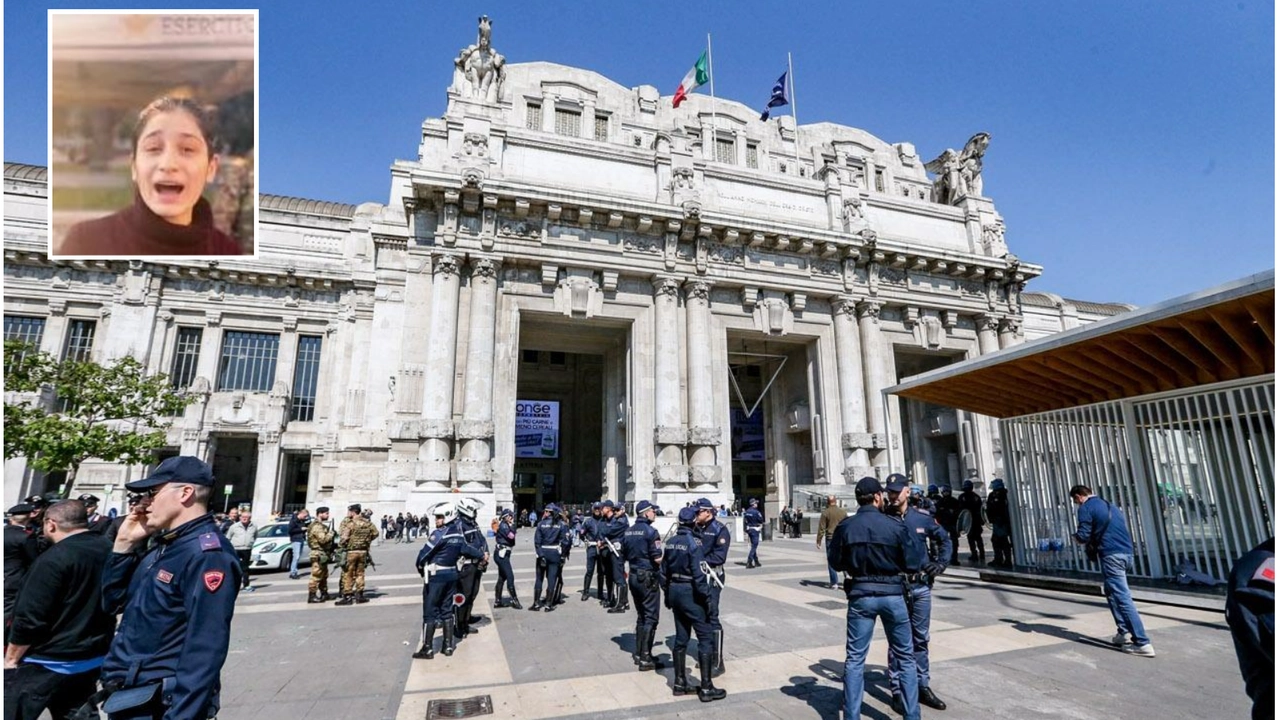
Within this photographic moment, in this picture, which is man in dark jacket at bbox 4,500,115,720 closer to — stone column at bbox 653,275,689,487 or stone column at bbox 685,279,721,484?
stone column at bbox 653,275,689,487

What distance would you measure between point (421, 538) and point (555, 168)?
1698 cm

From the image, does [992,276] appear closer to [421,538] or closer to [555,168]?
[555,168]

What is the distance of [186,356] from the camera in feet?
108

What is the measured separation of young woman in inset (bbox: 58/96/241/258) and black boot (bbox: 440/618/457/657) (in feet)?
20.5

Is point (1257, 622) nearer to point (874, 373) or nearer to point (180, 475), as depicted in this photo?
point (180, 475)

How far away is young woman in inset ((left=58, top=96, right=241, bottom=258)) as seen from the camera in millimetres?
7801

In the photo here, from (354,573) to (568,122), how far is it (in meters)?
29.0

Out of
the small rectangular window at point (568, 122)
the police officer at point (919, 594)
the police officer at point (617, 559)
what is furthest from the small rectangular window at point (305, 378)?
the police officer at point (919, 594)

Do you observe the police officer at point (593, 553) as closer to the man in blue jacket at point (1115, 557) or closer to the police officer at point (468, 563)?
the police officer at point (468, 563)

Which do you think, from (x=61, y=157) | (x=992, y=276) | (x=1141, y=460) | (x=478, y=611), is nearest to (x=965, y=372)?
(x=1141, y=460)

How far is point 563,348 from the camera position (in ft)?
102

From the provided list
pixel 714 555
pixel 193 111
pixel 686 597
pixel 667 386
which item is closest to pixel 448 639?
pixel 686 597

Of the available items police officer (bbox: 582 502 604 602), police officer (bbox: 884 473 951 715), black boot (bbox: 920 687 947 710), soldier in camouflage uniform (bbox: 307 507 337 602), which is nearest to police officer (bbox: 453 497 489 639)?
police officer (bbox: 582 502 604 602)

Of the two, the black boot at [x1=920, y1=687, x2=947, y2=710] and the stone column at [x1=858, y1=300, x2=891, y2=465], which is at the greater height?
the stone column at [x1=858, y1=300, x2=891, y2=465]
